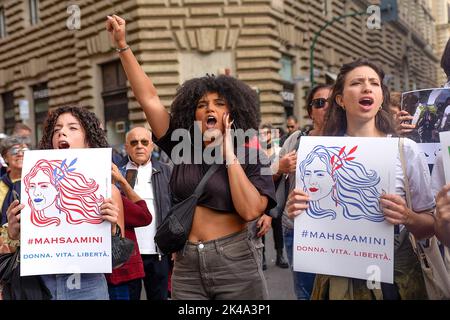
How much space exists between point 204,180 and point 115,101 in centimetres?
1265

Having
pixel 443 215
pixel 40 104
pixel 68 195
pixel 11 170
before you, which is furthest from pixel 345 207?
pixel 40 104

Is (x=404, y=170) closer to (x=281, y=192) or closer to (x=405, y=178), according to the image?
(x=405, y=178)

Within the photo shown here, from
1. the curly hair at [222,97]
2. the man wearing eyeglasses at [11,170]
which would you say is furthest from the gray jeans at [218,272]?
the man wearing eyeglasses at [11,170]

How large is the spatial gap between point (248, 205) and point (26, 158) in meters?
1.06

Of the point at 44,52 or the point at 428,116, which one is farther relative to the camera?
the point at 44,52

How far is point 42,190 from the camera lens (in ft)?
7.72

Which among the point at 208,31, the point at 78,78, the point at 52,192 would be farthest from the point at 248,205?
the point at 78,78

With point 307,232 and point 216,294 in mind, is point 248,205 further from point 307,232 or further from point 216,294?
point 216,294

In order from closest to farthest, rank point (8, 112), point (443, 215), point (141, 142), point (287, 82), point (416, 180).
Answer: point (443, 215), point (416, 180), point (141, 142), point (287, 82), point (8, 112)

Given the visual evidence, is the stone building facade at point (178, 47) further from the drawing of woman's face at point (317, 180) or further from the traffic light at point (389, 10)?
the drawing of woman's face at point (317, 180)

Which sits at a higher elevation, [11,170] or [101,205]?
[11,170]

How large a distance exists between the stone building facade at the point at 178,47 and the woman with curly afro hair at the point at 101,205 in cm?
908

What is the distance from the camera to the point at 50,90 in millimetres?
16375

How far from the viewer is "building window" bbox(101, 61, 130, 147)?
14141mm
